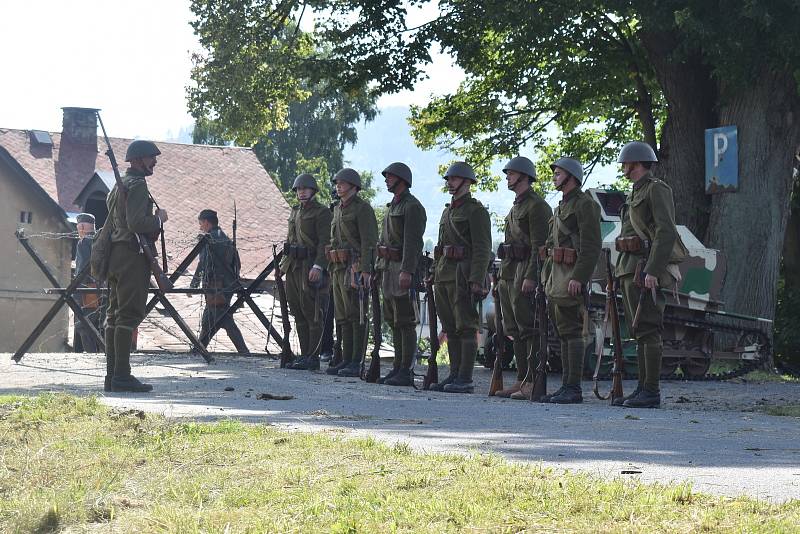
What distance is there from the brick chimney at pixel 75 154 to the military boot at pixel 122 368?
33.8 m

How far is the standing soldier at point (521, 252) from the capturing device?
13477 mm

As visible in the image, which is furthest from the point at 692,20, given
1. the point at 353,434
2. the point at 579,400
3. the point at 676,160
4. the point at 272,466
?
the point at 272,466

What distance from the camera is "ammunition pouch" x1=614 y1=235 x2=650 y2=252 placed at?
40.5 ft

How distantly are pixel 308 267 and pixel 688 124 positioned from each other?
8485 mm

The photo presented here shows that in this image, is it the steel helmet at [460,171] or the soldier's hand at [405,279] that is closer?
the steel helmet at [460,171]

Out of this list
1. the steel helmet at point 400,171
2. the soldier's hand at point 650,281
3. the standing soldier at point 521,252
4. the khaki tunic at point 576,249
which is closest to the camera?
the soldier's hand at point 650,281

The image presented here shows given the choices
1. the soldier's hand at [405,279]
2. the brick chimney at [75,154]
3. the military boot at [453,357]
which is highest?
the brick chimney at [75,154]

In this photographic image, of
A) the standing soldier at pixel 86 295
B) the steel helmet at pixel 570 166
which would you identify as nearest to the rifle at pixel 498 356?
the steel helmet at pixel 570 166

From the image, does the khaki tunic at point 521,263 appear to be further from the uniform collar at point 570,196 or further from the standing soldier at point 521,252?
the uniform collar at point 570,196

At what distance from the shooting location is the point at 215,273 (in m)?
21.0

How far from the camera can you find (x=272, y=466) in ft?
23.2

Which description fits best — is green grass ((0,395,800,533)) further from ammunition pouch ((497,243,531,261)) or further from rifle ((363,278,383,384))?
rifle ((363,278,383,384))

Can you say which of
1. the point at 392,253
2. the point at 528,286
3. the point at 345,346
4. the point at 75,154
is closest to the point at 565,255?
the point at 528,286

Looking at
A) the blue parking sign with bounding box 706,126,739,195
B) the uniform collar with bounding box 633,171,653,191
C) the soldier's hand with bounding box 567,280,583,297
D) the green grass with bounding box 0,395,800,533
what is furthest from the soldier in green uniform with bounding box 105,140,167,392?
the blue parking sign with bounding box 706,126,739,195
